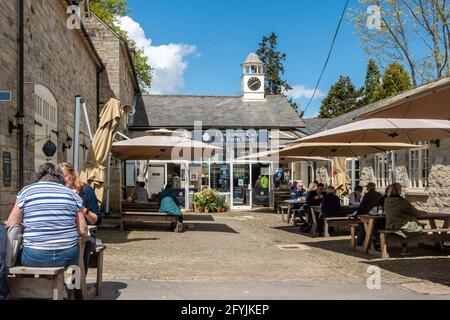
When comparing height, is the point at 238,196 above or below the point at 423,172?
below

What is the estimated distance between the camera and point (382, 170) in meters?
21.0

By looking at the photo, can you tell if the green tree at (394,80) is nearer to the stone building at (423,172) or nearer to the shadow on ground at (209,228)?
the stone building at (423,172)

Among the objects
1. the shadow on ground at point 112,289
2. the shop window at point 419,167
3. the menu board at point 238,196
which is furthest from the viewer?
the menu board at point 238,196

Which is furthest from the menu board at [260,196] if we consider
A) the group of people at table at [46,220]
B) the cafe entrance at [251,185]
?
the group of people at table at [46,220]

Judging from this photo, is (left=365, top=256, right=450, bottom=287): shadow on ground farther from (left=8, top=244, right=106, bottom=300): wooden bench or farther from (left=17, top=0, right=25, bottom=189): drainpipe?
(left=17, top=0, right=25, bottom=189): drainpipe

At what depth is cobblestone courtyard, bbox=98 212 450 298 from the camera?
24.3 ft

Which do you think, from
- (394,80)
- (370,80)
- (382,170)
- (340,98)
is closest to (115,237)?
(382,170)

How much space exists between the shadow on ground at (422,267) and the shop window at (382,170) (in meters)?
11.3

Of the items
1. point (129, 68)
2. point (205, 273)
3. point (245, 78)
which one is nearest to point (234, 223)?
point (205, 273)

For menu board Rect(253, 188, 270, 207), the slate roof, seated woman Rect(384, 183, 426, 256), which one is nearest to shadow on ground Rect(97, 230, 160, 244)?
seated woman Rect(384, 183, 426, 256)

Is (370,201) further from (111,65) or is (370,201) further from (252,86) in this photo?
(252,86)

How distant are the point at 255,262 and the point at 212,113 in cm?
1978

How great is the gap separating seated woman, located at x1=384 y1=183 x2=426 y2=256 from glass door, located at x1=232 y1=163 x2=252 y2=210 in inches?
600

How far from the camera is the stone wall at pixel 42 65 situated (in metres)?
9.23
